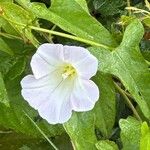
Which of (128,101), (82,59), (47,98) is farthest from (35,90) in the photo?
(128,101)

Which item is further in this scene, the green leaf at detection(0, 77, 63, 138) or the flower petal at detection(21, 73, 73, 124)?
the green leaf at detection(0, 77, 63, 138)

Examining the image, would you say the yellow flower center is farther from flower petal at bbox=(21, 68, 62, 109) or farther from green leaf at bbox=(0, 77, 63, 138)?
green leaf at bbox=(0, 77, 63, 138)

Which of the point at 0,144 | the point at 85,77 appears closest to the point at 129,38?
the point at 85,77

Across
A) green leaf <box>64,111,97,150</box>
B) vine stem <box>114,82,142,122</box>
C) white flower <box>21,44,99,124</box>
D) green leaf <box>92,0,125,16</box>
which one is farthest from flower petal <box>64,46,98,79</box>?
green leaf <box>92,0,125,16</box>

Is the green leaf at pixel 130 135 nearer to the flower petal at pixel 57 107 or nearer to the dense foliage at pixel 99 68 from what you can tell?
the dense foliage at pixel 99 68

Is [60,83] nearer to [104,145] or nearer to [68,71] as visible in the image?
[68,71]
